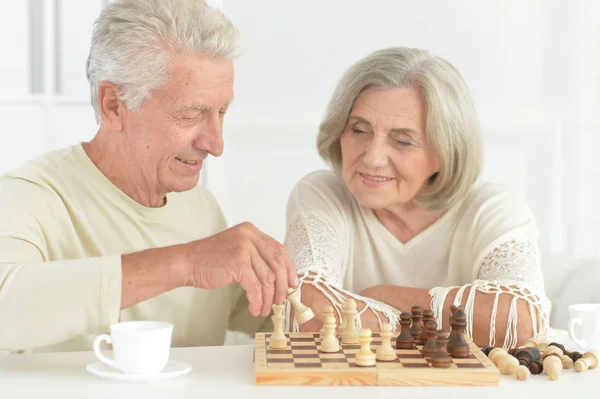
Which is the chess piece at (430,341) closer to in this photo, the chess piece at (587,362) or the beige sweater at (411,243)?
the chess piece at (587,362)

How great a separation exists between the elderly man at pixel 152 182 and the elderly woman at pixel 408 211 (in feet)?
1.00

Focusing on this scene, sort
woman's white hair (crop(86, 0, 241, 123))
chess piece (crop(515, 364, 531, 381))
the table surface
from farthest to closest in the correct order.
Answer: woman's white hair (crop(86, 0, 241, 123)) < chess piece (crop(515, 364, 531, 381)) < the table surface

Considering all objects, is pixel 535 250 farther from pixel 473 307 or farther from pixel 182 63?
pixel 182 63

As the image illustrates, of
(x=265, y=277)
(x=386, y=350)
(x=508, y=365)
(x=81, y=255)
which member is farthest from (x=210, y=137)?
(x=508, y=365)

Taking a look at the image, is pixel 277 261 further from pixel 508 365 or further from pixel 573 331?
pixel 573 331

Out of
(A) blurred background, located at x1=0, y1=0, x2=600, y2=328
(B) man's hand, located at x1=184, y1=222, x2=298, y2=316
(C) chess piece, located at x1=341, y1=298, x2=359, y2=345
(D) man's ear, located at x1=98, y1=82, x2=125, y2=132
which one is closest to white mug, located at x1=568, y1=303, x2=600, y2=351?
(C) chess piece, located at x1=341, y1=298, x2=359, y2=345

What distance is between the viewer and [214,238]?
67.5 inches

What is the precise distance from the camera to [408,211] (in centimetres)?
249

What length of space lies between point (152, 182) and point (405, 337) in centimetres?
78

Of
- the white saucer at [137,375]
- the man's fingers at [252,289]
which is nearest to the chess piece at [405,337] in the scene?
the man's fingers at [252,289]

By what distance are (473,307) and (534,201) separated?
2374mm

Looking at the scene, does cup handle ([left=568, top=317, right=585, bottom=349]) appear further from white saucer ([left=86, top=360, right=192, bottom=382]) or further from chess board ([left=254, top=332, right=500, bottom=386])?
white saucer ([left=86, top=360, right=192, bottom=382])

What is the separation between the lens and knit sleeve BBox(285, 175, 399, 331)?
2094 millimetres

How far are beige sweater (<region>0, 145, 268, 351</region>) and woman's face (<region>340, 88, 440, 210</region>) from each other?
42 cm
